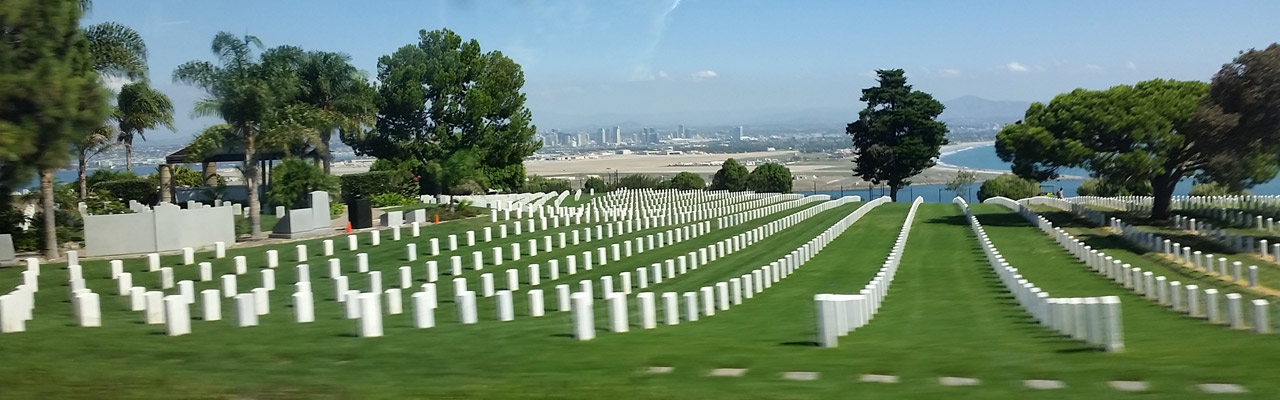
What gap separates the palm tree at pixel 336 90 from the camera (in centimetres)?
5819

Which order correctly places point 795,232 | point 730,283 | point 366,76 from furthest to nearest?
point 366,76 < point 795,232 < point 730,283

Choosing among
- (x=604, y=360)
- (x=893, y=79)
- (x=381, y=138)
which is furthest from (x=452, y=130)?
(x=604, y=360)

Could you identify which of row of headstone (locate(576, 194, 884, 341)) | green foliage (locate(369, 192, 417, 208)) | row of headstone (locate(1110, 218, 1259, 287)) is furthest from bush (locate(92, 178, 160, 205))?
row of headstone (locate(1110, 218, 1259, 287))

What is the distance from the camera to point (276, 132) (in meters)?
A: 38.5

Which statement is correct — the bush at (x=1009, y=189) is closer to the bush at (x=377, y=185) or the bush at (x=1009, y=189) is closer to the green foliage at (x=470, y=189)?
the green foliage at (x=470, y=189)

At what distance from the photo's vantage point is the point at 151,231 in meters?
29.9

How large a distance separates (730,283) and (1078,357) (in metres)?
11.1

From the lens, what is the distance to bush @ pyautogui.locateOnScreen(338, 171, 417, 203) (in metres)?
63.7

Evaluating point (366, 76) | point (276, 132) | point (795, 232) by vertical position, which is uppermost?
point (366, 76)

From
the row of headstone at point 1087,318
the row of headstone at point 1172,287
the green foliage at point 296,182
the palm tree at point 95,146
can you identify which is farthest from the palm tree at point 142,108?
the row of headstone at point 1087,318

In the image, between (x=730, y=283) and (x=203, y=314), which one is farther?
(x=730, y=283)

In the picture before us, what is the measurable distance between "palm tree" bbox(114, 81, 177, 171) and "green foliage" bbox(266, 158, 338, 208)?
9.75 m

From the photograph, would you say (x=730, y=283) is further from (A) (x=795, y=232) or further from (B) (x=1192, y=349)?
(A) (x=795, y=232)

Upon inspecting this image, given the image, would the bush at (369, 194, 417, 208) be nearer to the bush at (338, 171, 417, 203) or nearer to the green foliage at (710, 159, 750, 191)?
the bush at (338, 171, 417, 203)
